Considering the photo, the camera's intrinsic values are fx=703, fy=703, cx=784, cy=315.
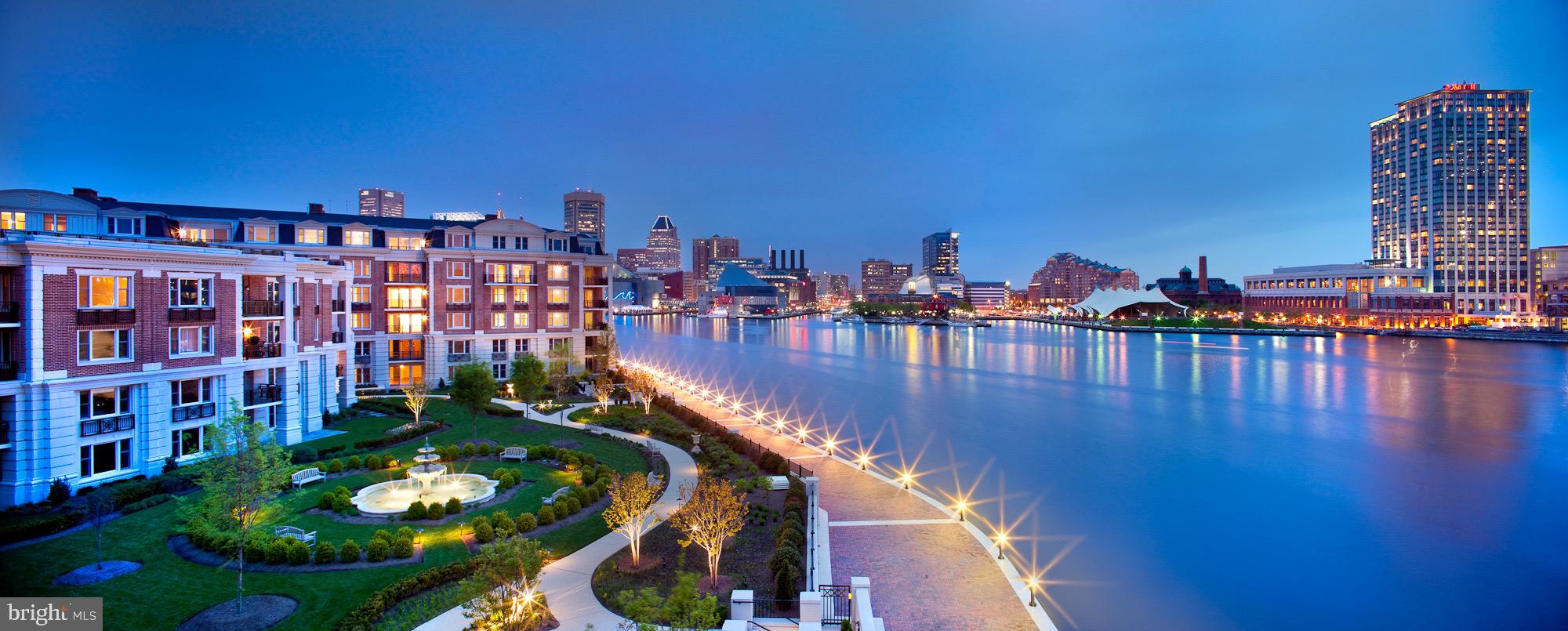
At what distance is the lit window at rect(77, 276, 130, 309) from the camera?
22422 millimetres

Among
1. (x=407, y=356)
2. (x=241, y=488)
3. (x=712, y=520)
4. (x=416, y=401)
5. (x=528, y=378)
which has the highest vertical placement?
(x=407, y=356)

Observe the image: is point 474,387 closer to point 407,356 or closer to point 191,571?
point 191,571

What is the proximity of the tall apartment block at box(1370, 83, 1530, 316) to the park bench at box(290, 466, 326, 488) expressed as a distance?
192432 millimetres


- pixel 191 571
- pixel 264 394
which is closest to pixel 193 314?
pixel 264 394

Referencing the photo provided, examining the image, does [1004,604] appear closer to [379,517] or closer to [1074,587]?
[1074,587]

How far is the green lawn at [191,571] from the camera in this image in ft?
47.5

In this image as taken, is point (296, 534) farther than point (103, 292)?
No

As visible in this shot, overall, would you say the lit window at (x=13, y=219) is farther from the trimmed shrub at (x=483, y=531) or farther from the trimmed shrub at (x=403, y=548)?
the trimmed shrub at (x=483, y=531)

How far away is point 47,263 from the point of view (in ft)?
70.0

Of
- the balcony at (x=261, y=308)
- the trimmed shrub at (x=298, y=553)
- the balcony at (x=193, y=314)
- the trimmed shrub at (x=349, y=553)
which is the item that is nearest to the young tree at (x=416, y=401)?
the balcony at (x=261, y=308)

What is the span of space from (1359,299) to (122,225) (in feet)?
628

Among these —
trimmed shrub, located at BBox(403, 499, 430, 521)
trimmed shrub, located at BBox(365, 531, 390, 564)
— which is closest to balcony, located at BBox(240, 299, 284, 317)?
trimmed shrub, located at BBox(403, 499, 430, 521)

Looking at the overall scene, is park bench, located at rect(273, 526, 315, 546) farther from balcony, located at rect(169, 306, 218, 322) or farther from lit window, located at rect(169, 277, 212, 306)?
lit window, located at rect(169, 277, 212, 306)

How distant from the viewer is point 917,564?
1891cm
